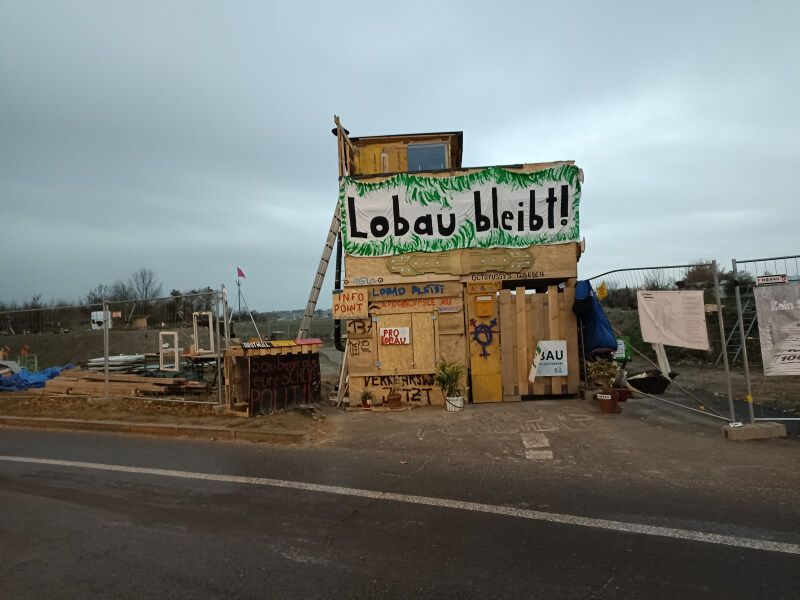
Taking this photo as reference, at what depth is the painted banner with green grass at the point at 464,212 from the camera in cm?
1085

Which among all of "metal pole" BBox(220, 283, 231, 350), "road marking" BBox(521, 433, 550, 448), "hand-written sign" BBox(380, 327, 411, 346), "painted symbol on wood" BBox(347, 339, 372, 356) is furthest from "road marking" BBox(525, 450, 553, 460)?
"metal pole" BBox(220, 283, 231, 350)

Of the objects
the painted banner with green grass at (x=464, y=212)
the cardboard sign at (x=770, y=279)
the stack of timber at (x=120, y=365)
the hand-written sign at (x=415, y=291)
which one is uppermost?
the painted banner with green grass at (x=464, y=212)

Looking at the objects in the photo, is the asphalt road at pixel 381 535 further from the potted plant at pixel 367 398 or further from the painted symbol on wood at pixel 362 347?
the painted symbol on wood at pixel 362 347

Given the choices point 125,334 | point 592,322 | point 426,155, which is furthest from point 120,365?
point 592,322

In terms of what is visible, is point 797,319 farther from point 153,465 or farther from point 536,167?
point 153,465

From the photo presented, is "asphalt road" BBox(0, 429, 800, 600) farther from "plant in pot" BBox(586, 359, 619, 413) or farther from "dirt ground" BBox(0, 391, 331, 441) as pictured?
"plant in pot" BBox(586, 359, 619, 413)

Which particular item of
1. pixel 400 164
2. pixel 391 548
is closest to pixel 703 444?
pixel 391 548

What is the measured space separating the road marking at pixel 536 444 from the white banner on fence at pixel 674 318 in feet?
7.89

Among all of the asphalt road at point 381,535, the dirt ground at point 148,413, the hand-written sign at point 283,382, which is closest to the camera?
the asphalt road at point 381,535

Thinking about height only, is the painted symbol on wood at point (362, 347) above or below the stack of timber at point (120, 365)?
above

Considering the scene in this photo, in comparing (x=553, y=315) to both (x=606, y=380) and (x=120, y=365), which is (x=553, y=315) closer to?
(x=606, y=380)

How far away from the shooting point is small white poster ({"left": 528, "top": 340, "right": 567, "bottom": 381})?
34.3 ft

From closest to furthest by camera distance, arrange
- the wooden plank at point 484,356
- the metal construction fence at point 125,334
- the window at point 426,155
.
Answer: the wooden plank at point 484,356, the metal construction fence at point 125,334, the window at point 426,155

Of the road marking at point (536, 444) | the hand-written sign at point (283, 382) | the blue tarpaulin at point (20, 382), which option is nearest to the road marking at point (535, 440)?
the road marking at point (536, 444)
